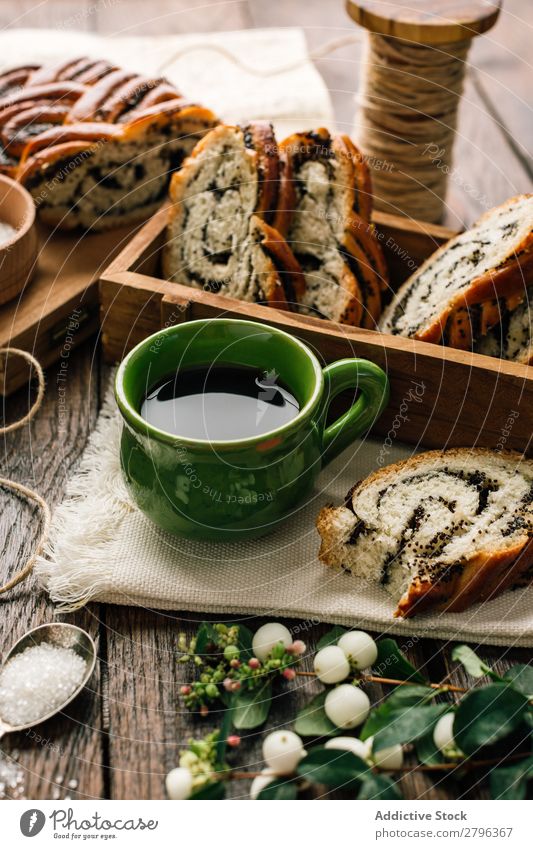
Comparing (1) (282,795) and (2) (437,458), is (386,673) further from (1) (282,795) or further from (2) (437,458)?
(2) (437,458)

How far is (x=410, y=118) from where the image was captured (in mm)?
1665

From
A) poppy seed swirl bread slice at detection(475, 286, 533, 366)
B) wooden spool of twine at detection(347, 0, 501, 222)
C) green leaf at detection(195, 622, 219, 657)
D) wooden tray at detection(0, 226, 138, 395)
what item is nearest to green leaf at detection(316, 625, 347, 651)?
green leaf at detection(195, 622, 219, 657)

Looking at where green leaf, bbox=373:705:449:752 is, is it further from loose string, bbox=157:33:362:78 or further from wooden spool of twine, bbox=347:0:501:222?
loose string, bbox=157:33:362:78

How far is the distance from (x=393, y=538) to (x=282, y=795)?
0.33 meters

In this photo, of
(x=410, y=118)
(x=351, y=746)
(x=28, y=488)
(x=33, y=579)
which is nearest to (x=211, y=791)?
(x=351, y=746)

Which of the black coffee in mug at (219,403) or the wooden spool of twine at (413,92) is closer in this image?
the black coffee in mug at (219,403)

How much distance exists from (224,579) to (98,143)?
828 mm

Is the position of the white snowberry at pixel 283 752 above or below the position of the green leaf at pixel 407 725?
below

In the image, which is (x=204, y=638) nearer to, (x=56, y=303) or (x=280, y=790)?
(x=280, y=790)

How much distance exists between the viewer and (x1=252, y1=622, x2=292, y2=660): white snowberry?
0.98m

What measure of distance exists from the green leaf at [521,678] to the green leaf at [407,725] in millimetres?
91

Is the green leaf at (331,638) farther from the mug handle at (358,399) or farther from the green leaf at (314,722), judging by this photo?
the mug handle at (358,399)

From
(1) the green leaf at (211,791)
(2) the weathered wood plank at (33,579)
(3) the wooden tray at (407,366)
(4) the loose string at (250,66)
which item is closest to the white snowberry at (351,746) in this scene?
(1) the green leaf at (211,791)

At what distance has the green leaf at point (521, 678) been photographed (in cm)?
95
